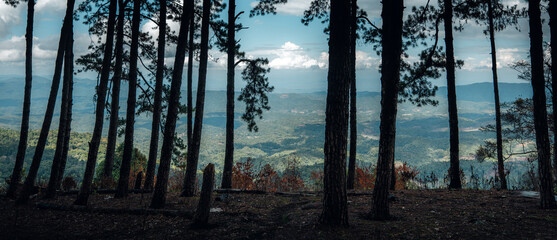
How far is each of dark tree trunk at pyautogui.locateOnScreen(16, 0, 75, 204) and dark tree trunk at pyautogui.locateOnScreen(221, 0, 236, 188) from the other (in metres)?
5.48

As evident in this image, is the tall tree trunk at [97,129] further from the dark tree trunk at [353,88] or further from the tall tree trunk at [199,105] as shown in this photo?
the dark tree trunk at [353,88]

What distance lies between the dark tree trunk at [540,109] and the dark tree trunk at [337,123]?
17.7 feet

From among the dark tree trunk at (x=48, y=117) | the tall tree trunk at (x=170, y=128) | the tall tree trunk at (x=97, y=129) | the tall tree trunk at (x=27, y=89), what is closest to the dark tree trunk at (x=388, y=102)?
the tall tree trunk at (x=170, y=128)

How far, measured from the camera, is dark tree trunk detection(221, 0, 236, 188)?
12039mm

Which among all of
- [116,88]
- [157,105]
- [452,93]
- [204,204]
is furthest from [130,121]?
[452,93]

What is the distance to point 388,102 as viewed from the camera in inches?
239

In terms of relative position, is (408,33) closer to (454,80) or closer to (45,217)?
(454,80)

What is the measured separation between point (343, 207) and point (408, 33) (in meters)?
9.47

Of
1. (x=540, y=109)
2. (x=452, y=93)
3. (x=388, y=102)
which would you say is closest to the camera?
(x=388, y=102)

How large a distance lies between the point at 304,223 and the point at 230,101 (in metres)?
7.14

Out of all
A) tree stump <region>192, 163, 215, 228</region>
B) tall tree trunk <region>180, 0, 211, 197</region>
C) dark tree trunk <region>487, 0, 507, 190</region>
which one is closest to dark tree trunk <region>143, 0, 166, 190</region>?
tall tree trunk <region>180, 0, 211, 197</region>

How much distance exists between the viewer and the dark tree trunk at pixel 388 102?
19.8 ft

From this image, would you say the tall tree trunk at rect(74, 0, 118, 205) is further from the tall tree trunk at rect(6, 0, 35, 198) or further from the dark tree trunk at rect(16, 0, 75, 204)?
the tall tree trunk at rect(6, 0, 35, 198)

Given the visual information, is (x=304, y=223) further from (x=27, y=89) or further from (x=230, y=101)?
(x=27, y=89)
